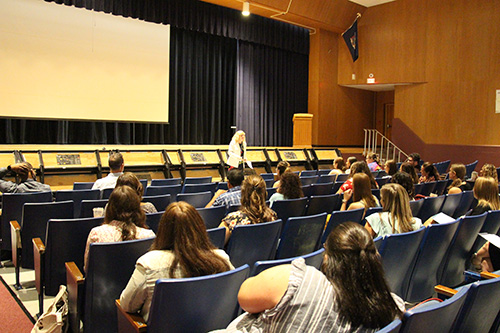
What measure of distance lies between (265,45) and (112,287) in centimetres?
1202

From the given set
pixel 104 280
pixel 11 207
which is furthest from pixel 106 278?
pixel 11 207

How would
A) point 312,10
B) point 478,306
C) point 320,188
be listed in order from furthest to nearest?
point 312,10 → point 320,188 → point 478,306

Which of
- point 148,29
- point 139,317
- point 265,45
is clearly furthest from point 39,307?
point 265,45

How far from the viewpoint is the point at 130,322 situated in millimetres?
1905

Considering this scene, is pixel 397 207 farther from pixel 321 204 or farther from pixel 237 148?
pixel 237 148

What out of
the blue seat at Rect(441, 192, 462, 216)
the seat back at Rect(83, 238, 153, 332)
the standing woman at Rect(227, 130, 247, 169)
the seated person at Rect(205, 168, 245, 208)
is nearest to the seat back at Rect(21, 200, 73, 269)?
the seated person at Rect(205, 168, 245, 208)

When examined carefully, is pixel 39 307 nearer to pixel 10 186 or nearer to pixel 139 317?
pixel 139 317

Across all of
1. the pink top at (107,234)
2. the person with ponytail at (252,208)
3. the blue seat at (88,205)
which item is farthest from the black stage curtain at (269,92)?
the pink top at (107,234)

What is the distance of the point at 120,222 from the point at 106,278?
1.23ft

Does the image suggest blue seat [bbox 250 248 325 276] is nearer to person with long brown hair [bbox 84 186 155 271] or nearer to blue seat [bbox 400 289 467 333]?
blue seat [bbox 400 289 467 333]

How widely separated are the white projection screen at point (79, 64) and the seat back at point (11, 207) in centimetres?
561

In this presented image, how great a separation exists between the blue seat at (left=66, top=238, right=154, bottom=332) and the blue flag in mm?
12417

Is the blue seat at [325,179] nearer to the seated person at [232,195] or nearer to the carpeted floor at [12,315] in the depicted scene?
the seated person at [232,195]

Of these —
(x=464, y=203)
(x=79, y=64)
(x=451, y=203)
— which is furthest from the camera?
(x=79, y=64)
